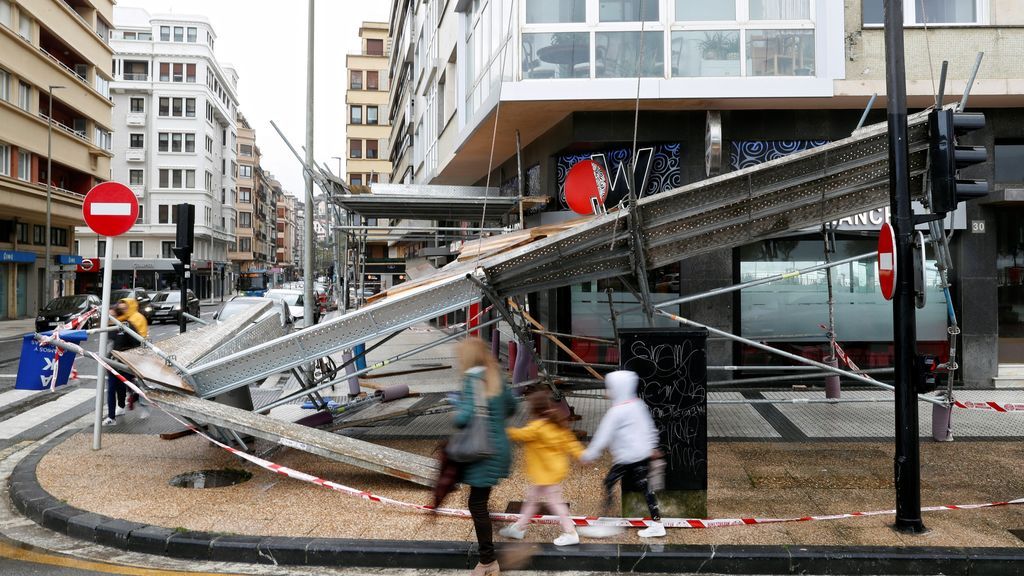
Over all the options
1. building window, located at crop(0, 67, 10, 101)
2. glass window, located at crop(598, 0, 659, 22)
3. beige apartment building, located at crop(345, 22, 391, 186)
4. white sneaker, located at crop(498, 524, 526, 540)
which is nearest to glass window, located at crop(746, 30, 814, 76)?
glass window, located at crop(598, 0, 659, 22)

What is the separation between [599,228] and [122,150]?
235 feet

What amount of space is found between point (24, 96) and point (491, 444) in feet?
123

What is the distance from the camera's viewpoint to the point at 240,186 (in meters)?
95.4

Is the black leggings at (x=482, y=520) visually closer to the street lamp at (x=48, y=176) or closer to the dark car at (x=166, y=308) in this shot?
the dark car at (x=166, y=308)

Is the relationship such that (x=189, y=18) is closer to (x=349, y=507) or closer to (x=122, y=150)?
(x=122, y=150)

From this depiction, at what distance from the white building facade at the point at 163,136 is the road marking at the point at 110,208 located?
6068 cm

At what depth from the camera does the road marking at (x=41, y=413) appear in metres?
9.67

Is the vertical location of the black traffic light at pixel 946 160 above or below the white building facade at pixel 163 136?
below

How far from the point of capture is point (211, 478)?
7.08 m

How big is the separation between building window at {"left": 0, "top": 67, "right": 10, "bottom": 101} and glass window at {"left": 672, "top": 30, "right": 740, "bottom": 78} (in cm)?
3139

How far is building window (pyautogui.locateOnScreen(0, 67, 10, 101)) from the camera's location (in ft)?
103

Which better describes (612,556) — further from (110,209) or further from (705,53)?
(705,53)

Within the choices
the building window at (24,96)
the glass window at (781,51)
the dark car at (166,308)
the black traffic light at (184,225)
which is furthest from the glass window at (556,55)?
the building window at (24,96)

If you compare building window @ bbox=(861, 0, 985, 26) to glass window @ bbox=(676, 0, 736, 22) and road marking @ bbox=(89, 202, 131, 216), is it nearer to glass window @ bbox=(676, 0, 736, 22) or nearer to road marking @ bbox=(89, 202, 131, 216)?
glass window @ bbox=(676, 0, 736, 22)
